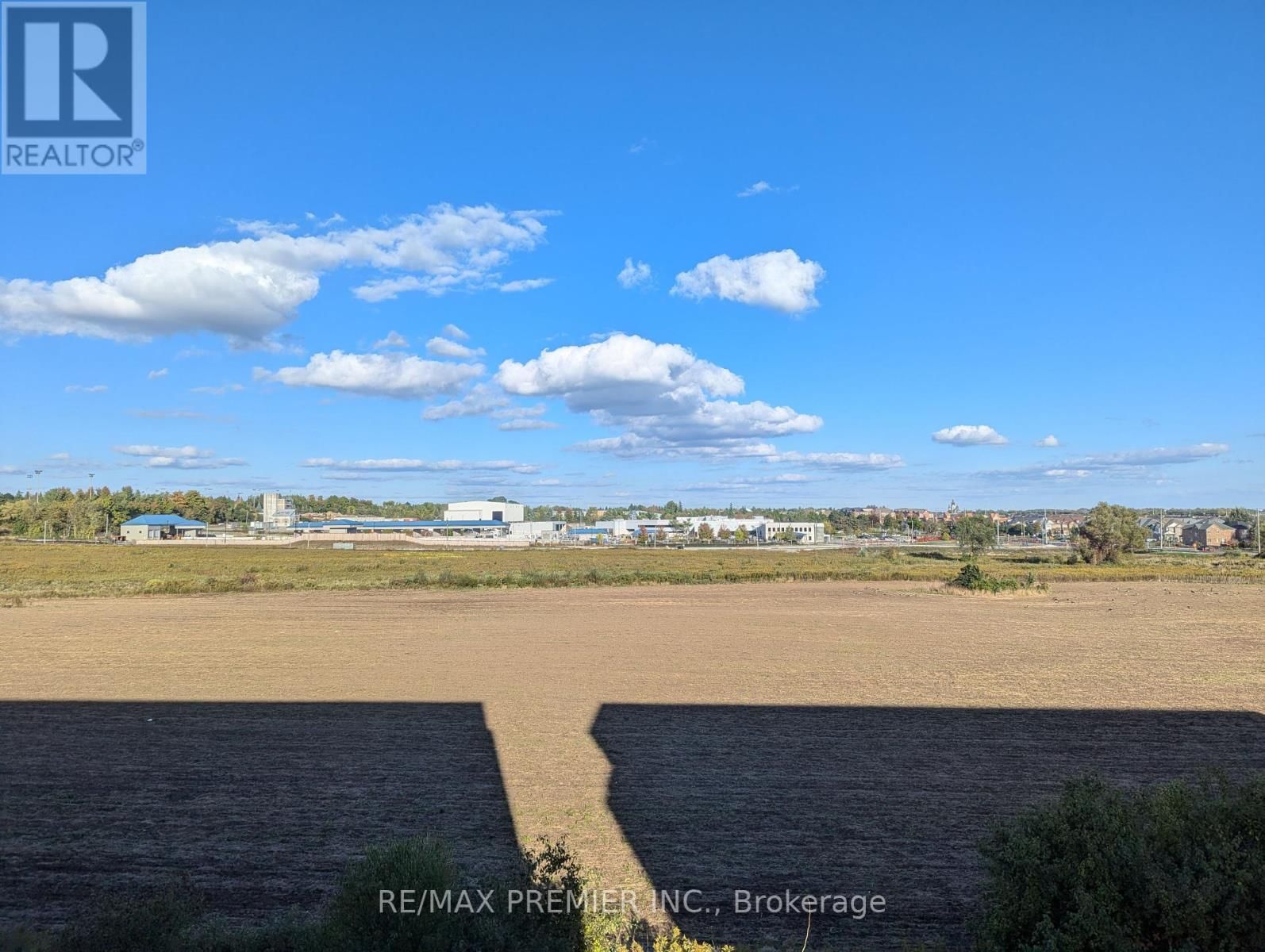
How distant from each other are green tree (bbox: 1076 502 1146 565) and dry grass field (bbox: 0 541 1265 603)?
2.23 meters

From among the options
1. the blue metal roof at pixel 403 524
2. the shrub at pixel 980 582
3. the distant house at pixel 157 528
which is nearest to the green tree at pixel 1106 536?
the shrub at pixel 980 582

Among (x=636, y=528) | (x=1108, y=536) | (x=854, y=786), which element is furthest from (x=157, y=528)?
(x=854, y=786)

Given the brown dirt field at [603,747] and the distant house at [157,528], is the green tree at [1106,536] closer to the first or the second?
the brown dirt field at [603,747]

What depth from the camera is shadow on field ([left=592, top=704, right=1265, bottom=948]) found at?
270 inches

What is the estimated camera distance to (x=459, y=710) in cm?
1467

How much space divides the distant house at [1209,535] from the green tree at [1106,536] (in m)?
76.4

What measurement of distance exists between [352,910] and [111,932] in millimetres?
1465

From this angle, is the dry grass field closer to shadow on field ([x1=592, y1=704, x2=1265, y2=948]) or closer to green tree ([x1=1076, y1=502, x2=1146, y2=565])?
green tree ([x1=1076, y1=502, x2=1146, y2=565])

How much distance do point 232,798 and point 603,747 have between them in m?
4.88

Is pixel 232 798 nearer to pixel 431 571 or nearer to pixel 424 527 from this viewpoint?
pixel 431 571

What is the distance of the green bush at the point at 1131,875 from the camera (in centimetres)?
446

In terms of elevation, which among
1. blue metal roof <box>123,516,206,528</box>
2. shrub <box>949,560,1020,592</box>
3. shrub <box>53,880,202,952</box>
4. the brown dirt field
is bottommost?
shrub <box>949,560,1020,592</box>

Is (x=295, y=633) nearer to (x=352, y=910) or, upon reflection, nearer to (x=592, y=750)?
(x=592, y=750)

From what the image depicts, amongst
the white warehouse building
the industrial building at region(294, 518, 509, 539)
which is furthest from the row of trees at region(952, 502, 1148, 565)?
the white warehouse building
